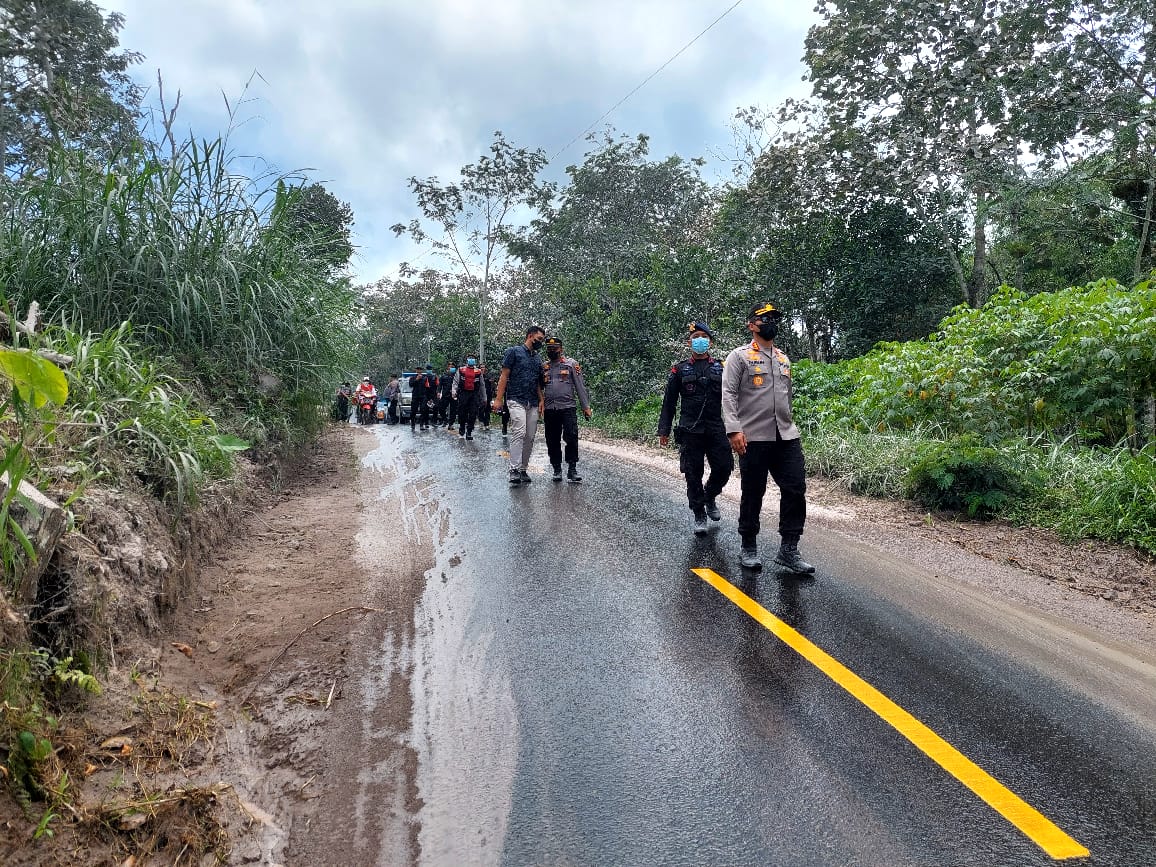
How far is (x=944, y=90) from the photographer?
1421cm

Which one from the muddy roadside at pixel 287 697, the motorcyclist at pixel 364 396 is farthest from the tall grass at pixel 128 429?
the motorcyclist at pixel 364 396

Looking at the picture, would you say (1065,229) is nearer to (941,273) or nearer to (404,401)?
(941,273)

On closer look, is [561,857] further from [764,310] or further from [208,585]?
[764,310]

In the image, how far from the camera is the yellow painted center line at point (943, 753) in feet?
8.05

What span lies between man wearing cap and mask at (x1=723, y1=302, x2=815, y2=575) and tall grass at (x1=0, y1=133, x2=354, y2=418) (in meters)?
5.16

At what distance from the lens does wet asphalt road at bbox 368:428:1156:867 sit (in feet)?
8.13

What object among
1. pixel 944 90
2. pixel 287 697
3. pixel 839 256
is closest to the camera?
pixel 287 697

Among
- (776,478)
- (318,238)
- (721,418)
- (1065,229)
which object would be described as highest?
(1065,229)

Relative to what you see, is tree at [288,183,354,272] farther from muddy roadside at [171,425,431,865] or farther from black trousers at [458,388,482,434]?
black trousers at [458,388,482,434]

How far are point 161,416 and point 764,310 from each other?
170 inches

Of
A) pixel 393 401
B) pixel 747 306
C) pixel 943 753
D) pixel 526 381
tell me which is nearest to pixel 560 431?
pixel 526 381

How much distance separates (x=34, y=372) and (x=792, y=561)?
4.74 metres

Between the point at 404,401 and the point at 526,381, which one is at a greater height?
the point at 526,381

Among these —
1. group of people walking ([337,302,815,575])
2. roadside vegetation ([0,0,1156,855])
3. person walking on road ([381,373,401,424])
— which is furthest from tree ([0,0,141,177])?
person walking on road ([381,373,401,424])
